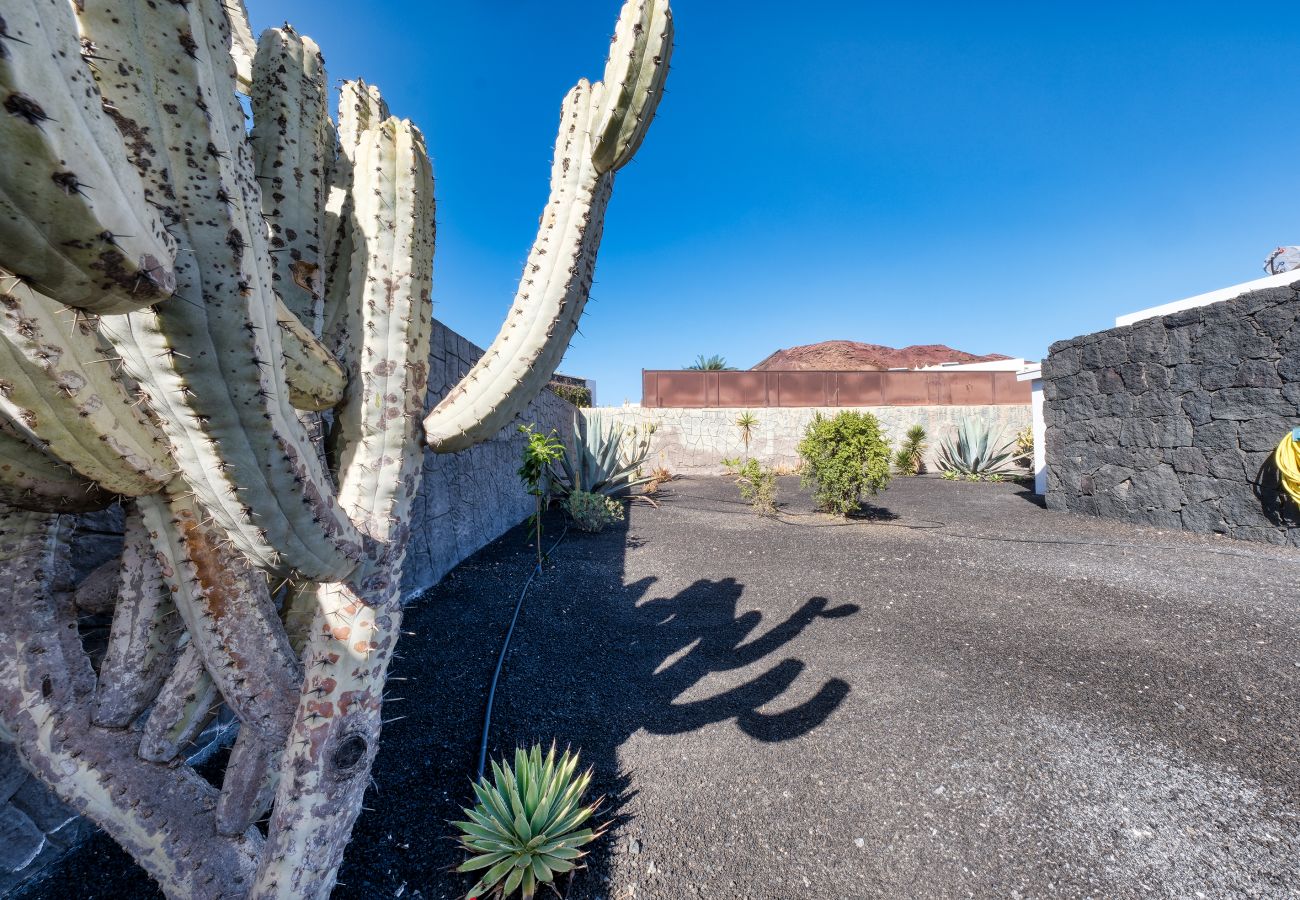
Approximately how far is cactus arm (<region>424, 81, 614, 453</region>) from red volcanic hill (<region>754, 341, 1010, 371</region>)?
3344cm

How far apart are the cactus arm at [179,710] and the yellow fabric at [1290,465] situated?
8120 mm

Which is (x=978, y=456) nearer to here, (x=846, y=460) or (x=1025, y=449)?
(x=1025, y=449)

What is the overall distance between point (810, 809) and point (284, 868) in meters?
1.74

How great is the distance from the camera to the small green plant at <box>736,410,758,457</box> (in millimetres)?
13273

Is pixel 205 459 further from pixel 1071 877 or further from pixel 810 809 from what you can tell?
pixel 1071 877

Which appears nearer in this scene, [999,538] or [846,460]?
[999,538]

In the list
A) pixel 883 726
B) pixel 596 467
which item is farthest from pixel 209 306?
pixel 596 467

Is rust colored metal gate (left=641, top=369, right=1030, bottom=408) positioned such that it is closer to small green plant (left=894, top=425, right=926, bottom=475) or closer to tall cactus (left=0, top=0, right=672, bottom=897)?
small green plant (left=894, top=425, right=926, bottom=475)

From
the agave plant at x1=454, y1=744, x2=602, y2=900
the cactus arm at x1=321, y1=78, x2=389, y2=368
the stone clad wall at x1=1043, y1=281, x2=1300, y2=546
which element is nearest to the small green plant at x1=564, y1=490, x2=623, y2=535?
the agave plant at x1=454, y1=744, x2=602, y2=900

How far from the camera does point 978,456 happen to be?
36.7 feet

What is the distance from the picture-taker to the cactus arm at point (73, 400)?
1097 mm

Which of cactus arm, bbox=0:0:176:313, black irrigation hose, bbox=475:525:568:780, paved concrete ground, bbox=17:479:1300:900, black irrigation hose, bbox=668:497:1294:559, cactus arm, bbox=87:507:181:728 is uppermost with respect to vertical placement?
cactus arm, bbox=0:0:176:313

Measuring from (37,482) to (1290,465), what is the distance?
27.8 ft

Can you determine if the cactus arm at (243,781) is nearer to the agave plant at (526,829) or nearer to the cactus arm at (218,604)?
the cactus arm at (218,604)
